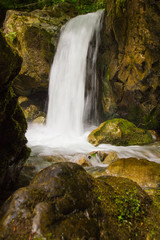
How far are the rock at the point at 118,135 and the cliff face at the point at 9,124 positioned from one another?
4553mm

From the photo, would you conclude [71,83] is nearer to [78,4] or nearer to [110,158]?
[110,158]

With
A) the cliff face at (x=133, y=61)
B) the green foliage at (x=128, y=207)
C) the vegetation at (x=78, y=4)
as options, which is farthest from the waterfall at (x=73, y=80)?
the green foliage at (x=128, y=207)

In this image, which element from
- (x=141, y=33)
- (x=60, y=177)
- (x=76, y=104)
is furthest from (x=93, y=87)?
(x=60, y=177)

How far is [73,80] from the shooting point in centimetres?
1106

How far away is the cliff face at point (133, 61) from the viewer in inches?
277

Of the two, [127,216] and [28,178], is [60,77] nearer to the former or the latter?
[28,178]

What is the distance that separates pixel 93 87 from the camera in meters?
11.0

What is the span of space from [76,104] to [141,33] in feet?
18.5

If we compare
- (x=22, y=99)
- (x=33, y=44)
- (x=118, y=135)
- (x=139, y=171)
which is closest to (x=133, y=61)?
(x=118, y=135)

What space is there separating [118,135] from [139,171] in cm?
337

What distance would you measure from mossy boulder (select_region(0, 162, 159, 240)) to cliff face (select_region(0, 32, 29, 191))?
1117 mm

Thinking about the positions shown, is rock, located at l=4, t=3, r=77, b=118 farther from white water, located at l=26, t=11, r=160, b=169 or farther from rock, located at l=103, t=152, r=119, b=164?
rock, located at l=103, t=152, r=119, b=164

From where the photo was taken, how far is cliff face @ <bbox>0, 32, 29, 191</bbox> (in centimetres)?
204

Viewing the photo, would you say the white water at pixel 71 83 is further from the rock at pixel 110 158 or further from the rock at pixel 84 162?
the rock at pixel 84 162
